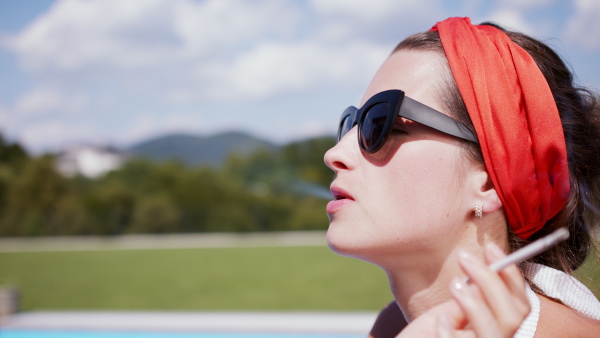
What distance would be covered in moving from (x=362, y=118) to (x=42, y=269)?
1615 centimetres

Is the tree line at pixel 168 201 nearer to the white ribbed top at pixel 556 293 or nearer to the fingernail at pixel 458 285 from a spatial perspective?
the white ribbed top at pixel 556 293

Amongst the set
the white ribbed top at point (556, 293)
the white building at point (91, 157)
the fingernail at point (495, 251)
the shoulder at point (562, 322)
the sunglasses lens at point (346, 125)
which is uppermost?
the sunglasses lens at point (346, 125)

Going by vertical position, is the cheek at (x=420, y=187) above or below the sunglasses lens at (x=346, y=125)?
below

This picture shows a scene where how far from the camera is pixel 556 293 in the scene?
1488 millimetres

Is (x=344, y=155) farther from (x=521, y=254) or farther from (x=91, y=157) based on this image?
(x=91, y=157)

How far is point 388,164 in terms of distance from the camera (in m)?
1.47

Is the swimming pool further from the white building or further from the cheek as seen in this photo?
the white building

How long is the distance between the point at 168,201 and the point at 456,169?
27.6 metres

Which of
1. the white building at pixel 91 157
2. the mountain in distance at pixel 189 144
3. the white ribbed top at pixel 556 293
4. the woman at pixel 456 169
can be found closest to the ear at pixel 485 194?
the woman at pixel 456 169

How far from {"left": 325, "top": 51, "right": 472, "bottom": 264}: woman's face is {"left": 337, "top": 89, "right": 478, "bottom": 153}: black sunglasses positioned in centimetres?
3

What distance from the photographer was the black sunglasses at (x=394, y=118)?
1457 mm

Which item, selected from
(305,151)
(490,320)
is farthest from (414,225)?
(305,151)

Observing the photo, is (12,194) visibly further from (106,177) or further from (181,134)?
(181,134)

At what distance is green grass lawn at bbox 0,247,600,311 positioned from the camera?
9914 millimetres
